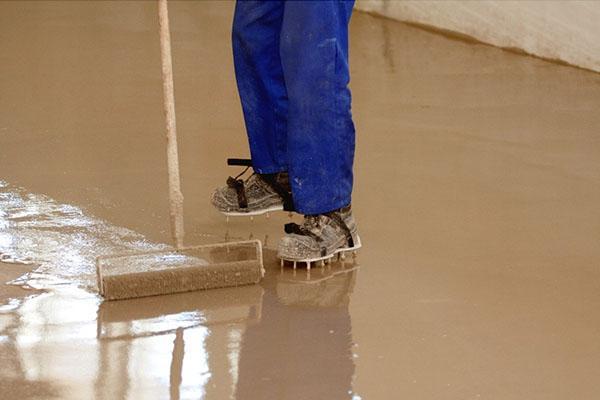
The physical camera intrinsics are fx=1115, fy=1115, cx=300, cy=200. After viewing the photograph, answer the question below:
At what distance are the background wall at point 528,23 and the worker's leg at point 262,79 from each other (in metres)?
2.03

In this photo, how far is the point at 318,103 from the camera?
2.46 meters

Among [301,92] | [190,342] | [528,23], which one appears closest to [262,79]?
[301,92]

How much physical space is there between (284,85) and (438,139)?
0.95 meters

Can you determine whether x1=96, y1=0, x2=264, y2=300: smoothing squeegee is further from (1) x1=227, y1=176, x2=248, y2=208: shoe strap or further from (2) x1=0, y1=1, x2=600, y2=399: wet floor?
(1) x1=227, y1=176, x2=248, y2=208: shoe strap

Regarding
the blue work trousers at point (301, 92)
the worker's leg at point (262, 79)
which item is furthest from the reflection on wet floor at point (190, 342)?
the worker's leg at point (262, 79)

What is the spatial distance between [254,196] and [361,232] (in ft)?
0.92

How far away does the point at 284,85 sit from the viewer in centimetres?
267

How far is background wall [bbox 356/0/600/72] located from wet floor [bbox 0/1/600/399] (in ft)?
0.27

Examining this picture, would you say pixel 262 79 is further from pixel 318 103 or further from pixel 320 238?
pixel 320 238

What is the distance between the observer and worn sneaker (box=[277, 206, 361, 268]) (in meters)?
2.52

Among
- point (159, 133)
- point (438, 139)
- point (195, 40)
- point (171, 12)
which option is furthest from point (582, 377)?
point (171, 12)

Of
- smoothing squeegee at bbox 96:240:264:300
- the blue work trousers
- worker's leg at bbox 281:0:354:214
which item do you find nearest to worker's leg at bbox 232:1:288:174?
the blue work trousers

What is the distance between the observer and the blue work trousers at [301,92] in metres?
2.41

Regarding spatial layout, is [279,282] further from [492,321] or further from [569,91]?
[569,91]
